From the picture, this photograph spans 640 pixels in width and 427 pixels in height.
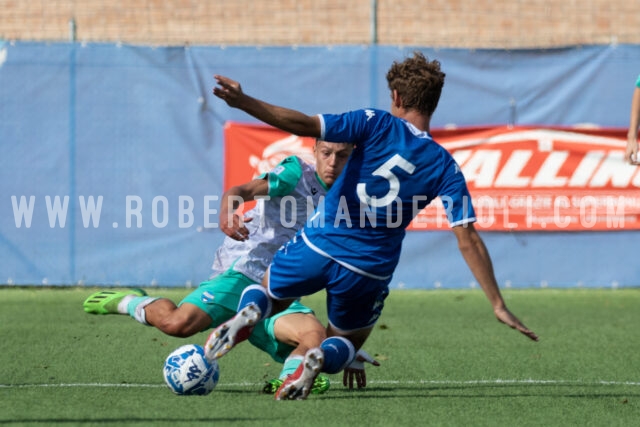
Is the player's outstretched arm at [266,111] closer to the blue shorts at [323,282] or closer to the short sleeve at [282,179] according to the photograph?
the blue shorts at [323,282]

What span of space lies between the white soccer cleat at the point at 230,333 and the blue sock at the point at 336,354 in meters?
0.42

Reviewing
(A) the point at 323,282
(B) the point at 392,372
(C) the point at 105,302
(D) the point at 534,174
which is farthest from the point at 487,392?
(D) the point at 534,174

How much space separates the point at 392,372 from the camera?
7.15 metres

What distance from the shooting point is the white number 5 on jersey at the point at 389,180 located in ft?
18.1

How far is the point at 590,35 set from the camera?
19.0 m

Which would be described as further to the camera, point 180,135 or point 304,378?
point 180,135

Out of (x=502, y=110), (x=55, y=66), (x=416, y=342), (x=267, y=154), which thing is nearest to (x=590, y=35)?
(x=502, y=110)

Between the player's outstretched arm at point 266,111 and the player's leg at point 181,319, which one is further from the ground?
the player's outstretched arm at point 266,111

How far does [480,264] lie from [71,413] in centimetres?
216

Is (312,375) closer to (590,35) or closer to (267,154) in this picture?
(267,154)

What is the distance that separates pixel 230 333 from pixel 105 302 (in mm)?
1706

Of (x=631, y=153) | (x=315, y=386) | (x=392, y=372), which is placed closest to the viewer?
(x=315, y=386)

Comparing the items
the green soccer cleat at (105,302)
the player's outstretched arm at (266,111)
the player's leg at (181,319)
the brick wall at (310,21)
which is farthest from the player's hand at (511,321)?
the brick wall at (310,21)

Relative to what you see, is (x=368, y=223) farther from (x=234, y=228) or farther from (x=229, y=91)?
(x=229, y=91)
